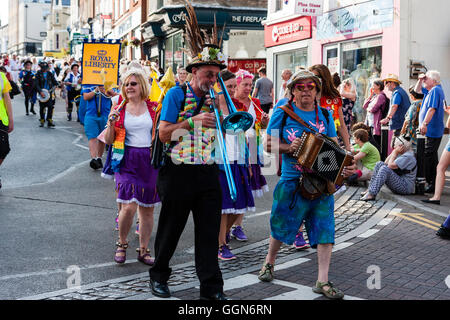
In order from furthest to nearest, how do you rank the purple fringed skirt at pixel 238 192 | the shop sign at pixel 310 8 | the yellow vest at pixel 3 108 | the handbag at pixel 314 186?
the shop sign at pixel 310 8, the yellow vest at pixel 3 108, the purple fringed skirt at pixel 238 192, the handbag at pixel 314 186

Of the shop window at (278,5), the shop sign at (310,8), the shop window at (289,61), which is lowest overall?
the shop window at (289,61)

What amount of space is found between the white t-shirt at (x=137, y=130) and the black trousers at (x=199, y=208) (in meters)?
1.29

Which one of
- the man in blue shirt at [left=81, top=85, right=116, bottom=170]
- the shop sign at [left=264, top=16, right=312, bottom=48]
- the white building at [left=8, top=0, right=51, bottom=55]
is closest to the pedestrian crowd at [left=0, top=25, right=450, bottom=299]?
the man in blue shirt at [left=81, top=85, right=116, bottom=170]

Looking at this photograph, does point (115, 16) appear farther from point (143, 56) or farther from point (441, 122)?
point (441, 122)

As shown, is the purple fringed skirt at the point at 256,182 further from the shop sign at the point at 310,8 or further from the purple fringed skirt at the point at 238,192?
the shop sign at the point at 310,8

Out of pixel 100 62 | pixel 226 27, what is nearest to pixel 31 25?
pixel 226 27

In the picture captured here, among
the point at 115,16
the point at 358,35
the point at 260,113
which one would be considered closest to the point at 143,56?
the point at 115,16

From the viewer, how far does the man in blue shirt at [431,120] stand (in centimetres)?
1006

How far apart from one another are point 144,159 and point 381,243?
2787 mm

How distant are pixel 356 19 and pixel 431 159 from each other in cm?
601

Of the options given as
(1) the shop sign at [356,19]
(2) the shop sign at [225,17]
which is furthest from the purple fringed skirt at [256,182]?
(2) the shop sign at [225,17]

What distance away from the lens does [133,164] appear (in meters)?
5.96

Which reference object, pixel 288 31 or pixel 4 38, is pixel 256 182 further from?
pixel 4 38
